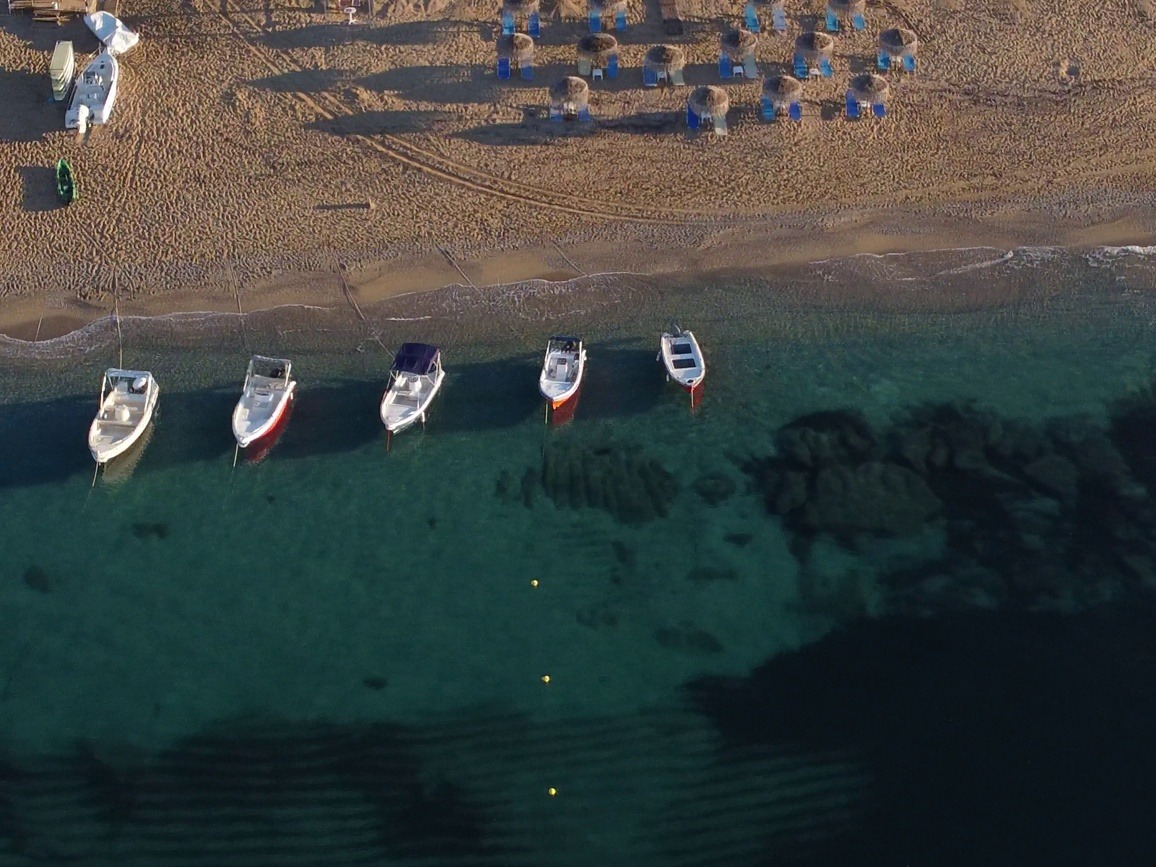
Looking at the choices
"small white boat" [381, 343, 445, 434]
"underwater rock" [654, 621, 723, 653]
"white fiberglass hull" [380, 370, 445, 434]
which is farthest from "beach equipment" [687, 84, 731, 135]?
"underwater rock" [654, 621, 723, 653]

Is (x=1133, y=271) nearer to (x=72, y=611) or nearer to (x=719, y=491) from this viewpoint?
(x=719, y=491)

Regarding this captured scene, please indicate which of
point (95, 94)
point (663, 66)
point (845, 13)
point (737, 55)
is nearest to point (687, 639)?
point (663, 66)

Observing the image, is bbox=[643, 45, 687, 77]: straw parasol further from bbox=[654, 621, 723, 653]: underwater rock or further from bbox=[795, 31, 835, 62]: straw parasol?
bbox=[654, 621, 723, 653]: underwater rock

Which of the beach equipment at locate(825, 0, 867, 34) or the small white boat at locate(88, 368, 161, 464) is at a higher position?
the beach equipment at locate(825, 0, 867, 34)

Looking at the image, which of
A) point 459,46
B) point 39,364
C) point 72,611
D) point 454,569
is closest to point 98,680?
point 72,611

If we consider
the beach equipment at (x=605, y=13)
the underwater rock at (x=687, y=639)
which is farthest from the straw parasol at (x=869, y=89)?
the underwater rock at (x=687, y=639)
